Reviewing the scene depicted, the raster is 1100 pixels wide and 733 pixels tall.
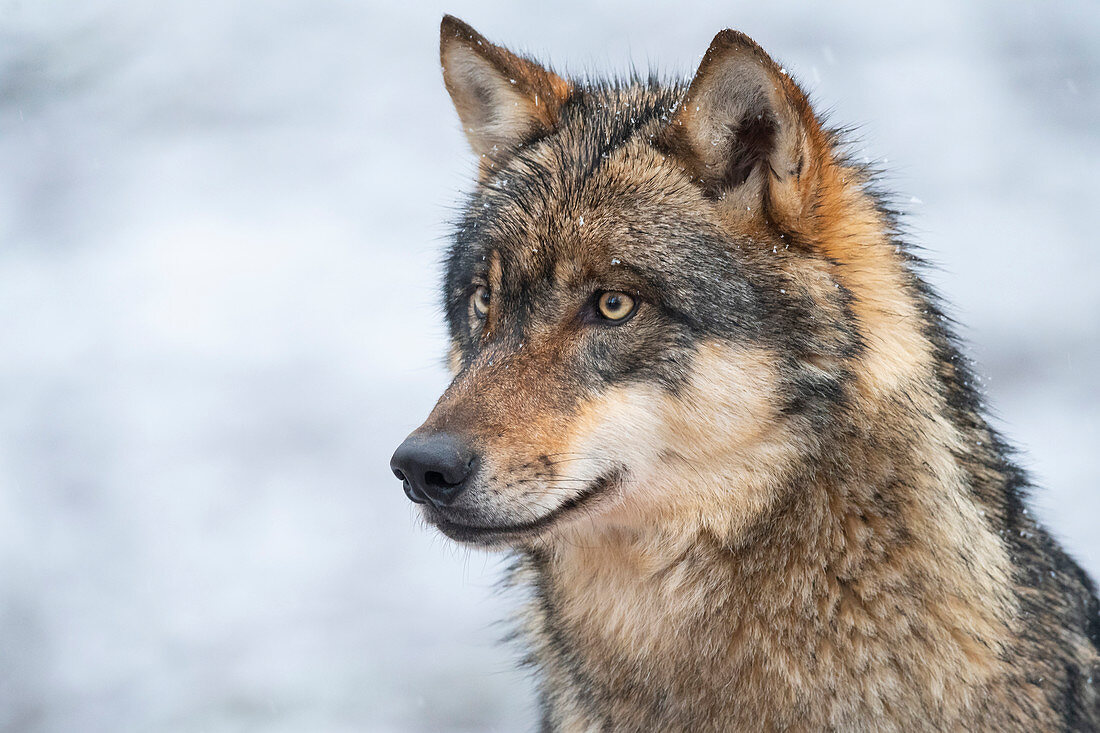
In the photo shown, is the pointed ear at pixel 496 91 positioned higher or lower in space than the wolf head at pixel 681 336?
higher

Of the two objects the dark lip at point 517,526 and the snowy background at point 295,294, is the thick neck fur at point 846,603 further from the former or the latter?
the snowy background at point 295,294

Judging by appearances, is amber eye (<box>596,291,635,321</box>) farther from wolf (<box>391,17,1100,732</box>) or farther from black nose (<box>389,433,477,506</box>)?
black nose (<box>389,433,477,506</box>)

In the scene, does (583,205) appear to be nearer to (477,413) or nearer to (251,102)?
(477,413)

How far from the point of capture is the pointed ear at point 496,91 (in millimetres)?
→ 3078

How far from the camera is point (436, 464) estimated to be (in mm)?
2332

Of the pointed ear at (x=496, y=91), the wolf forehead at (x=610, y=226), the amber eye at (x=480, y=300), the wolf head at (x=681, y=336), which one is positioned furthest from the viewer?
the pointed ear at (x=496, y=91)

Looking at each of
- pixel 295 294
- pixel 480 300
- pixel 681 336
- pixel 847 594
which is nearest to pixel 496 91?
pixel 480 300

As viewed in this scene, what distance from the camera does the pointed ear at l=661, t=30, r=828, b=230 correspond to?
2438mm

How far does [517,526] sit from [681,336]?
0.63 metres

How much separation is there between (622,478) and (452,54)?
149cm

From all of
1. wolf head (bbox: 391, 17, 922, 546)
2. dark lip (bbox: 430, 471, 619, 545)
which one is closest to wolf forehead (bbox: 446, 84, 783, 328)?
wolf head (bbox: 391, 17, 922, 546)

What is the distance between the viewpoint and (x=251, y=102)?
28.1ft

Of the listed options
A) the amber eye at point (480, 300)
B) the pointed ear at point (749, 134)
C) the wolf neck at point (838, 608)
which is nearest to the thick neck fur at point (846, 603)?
the wolf neck at point (838, 608)

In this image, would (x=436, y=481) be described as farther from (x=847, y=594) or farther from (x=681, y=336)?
(x=847, y=594)
